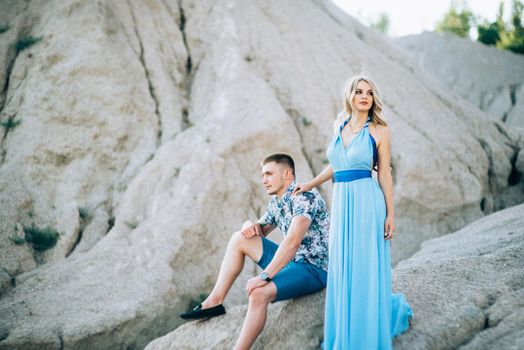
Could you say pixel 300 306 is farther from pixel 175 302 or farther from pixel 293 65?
pixel 293 65

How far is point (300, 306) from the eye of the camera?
3.75 meters

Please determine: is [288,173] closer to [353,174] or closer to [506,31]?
[353,174]

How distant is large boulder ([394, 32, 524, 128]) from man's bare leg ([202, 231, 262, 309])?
13.3m

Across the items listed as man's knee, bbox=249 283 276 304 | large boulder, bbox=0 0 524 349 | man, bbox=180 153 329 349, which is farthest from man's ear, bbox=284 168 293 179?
large boulder, bbox=0 0 524 349

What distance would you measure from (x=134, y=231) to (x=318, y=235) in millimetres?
3355

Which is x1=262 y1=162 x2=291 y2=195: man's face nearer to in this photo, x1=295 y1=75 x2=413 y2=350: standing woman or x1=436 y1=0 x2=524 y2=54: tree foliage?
x1=295 y1=75 x2=413 y2=350: standing woman

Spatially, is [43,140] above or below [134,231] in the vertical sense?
above

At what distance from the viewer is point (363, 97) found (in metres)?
3.31

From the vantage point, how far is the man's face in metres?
3.79

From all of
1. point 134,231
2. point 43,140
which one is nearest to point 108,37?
point 43,140

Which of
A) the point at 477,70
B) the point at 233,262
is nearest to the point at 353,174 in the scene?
the point at 233,262

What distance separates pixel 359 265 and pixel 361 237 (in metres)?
0.20

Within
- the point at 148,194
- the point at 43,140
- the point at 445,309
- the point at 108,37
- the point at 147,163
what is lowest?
the point at 445,309

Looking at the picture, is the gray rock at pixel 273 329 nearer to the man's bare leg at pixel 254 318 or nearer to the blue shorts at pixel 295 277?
the blue shorts at pixel 295 277
